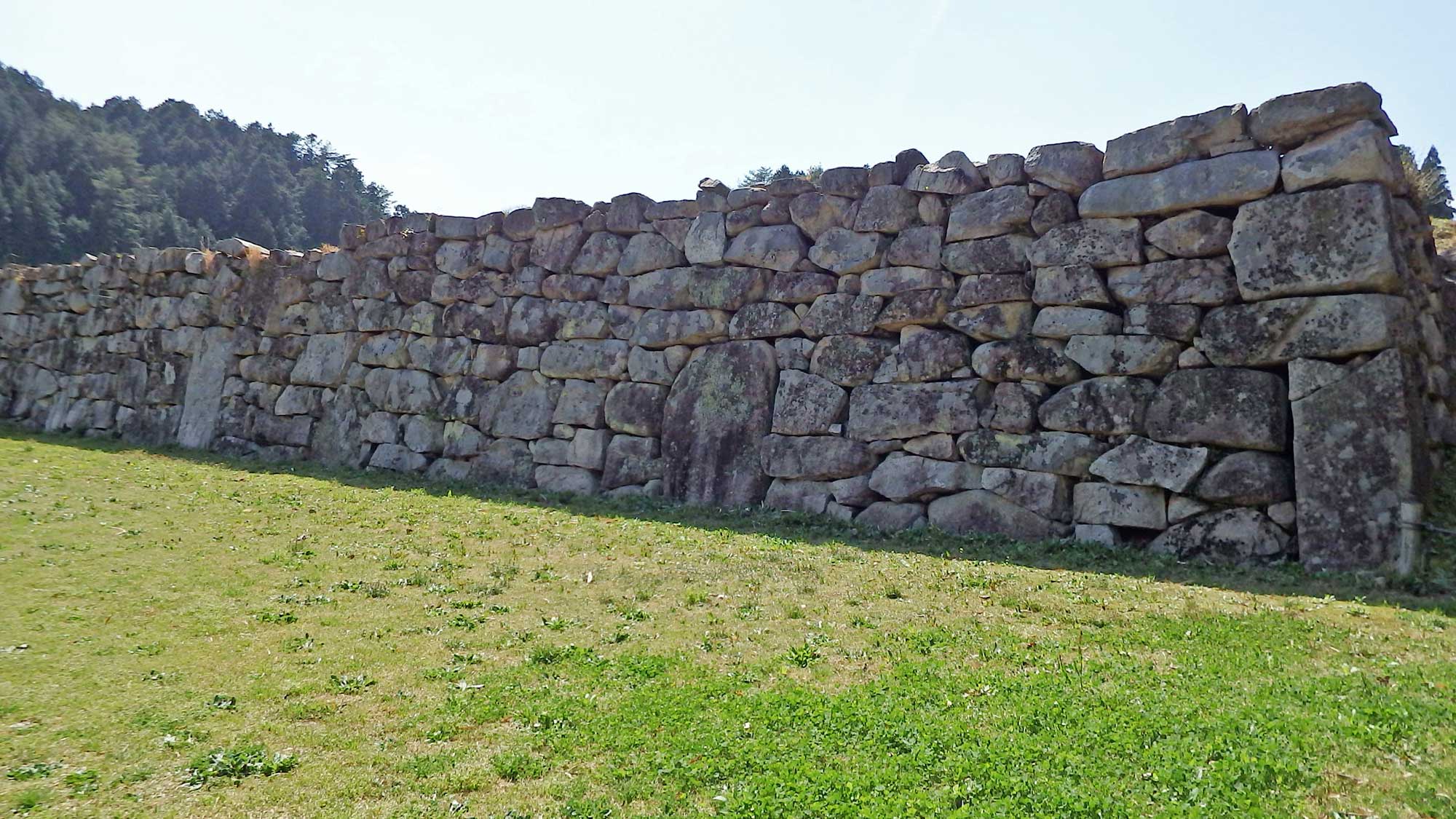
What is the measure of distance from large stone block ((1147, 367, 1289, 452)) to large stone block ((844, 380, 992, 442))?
1.83m

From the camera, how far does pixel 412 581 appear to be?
8.13 meters

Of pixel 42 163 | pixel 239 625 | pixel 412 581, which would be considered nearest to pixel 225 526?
pixel 412 581

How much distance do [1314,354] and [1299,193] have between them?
1.50 metres

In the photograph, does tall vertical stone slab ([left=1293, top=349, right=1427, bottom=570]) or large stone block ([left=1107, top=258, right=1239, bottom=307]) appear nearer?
tall vertical stone slab ([left=1293, top=349, right=1427, bottom=570])


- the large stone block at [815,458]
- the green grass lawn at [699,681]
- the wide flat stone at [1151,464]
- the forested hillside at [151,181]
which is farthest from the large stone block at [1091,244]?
the forested hillside at [151,181]

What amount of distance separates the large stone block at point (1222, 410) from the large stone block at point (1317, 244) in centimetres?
78

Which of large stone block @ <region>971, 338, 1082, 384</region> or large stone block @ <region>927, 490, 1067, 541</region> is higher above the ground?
large stone block @ <region>971, 338, 1082, 384</region>

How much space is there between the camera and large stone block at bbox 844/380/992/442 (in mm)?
10391

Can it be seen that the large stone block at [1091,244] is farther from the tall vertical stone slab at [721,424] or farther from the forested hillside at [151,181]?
the forested hillside at [151,181]

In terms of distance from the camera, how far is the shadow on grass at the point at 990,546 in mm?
7523

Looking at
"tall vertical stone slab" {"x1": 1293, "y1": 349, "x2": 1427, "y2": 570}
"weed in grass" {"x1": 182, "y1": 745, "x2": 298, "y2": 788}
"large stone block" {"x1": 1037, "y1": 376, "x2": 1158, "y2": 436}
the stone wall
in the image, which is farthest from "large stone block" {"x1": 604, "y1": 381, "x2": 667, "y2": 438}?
"weed in grass" {"x1": 182, "y1": 745, "x2": 298, "y2": 788}

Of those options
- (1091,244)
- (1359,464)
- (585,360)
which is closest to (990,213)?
(1091,244)

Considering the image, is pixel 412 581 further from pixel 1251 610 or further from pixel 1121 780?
pixel 1251 610

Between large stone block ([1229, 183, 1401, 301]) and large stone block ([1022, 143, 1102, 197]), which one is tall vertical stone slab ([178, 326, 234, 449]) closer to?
large stone block ([1022, 143, 1102, 197])
